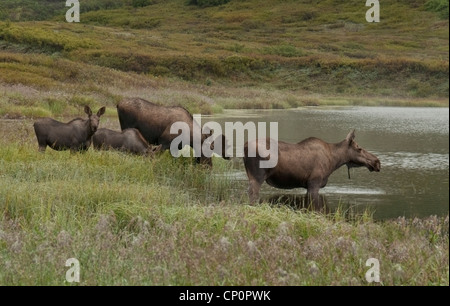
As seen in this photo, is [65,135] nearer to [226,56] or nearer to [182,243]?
[182,243]

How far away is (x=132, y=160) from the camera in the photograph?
42.1ft

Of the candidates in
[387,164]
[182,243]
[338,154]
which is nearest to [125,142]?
[338,154]

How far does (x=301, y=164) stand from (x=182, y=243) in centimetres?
480

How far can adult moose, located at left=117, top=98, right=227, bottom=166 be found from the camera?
46.0 feet

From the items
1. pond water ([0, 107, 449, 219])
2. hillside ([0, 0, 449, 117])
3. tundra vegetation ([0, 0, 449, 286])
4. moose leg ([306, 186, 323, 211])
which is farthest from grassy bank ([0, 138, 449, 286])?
hillside ([0, 0, 449, 117])

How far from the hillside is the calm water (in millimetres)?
6722

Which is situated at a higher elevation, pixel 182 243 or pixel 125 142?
pixel 182 243

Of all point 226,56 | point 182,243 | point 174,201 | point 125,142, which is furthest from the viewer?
point 226,56

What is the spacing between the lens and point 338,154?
38.4 ft

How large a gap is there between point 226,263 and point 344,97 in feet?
154

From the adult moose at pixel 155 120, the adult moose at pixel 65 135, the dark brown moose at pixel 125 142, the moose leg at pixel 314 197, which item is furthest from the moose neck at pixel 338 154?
the adult moose at pixel 65 135

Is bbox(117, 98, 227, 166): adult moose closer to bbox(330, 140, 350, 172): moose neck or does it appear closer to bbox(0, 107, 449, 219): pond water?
bbox(0, 107, 449, 219): pond water

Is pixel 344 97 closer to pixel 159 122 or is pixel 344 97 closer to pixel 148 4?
pixel 159 122

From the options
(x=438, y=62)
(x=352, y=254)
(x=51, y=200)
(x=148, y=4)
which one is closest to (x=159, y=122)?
(x=51, y=200)
